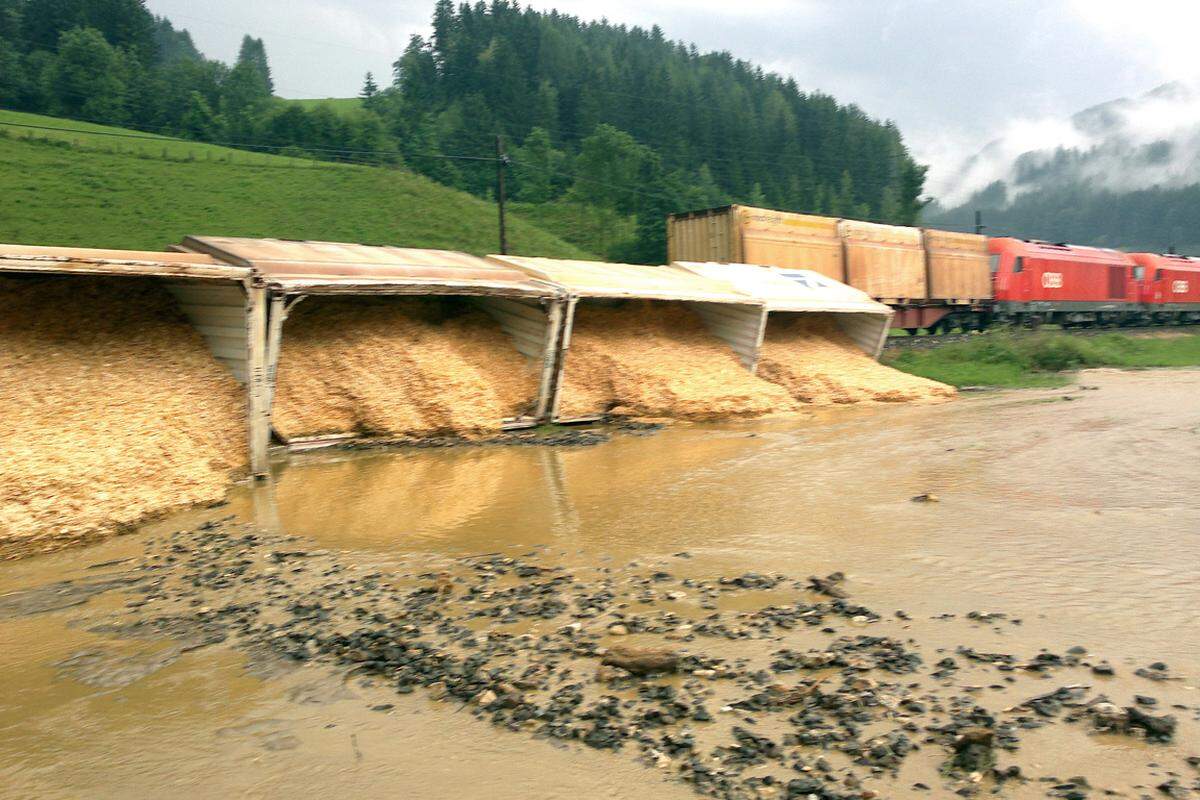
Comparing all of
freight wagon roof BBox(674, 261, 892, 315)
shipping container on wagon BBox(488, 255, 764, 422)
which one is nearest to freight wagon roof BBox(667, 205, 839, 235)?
freight wagon roof BBox(674, 261, 892, 315)

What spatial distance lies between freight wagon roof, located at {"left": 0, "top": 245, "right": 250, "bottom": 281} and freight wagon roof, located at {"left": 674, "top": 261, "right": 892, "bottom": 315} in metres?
10.2

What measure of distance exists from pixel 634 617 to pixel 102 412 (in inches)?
266

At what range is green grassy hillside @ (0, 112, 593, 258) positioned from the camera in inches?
1686

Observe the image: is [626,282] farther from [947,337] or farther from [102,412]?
[947,337]

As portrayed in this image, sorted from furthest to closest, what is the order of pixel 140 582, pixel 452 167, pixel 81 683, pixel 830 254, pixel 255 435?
pixel 452 167
pixel 830 254
pixel 255 435
pixel 140 582
pixel 81 683

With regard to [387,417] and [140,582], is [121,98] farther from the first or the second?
[140,582]

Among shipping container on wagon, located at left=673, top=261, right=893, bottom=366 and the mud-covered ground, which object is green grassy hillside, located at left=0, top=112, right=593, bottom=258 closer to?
shipping container on wagon, located at left=673, top=261, right=893, bottom=366

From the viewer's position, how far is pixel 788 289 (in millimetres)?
19531

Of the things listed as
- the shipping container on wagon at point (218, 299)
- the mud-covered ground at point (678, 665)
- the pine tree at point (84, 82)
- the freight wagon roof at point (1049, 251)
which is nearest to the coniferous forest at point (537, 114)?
the pine tree at point (84, 82)

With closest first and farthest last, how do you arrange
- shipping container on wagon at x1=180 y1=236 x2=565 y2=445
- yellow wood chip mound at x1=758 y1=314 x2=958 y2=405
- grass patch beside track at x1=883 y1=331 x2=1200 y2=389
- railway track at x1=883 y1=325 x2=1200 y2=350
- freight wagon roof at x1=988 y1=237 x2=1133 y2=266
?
shipping container on wagon at x1=180 y1=236 x2=565 y2=445
yellow wood chip mound at x1=758 y1=314 x2=958 y2=405
grass patch beside track at x1=883 y1=331 x2=1200 y2=389
railway track at x1=883 y1=325 x2=1200 y2=350
freight wagon roof at x1=988 y1=237 x2=1133 y2=266

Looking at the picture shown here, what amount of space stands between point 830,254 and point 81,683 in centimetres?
A: 2424

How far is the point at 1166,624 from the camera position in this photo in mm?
5582

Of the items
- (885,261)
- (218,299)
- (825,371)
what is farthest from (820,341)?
(218,299)

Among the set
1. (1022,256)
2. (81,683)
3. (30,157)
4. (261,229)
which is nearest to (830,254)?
(1022,256)
